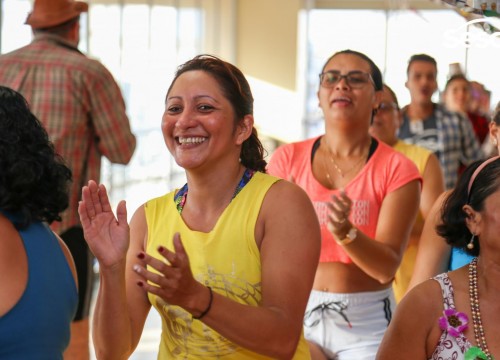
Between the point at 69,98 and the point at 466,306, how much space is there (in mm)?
2211

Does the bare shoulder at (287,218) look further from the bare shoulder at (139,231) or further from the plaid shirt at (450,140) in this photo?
the plaid shirt at (450,140)

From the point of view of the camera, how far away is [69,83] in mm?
4246

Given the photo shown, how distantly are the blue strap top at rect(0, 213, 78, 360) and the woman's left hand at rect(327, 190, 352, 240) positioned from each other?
1.00 meters

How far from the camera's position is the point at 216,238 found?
263 centimetres

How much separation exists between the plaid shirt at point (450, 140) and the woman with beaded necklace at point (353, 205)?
2340mm

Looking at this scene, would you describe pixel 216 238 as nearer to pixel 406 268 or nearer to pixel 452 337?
pixel 452 337

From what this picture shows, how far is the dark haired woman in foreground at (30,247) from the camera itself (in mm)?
2195

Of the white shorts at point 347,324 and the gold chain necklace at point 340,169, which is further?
the gold chain necklace at point 340,169

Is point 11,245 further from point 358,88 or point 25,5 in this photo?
point 25,5

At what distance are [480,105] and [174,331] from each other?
711 cm

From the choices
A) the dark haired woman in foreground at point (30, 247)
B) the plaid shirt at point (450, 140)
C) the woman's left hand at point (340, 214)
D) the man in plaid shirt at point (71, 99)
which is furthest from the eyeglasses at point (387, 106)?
the dark haired woman in foreground at point (30, 247)

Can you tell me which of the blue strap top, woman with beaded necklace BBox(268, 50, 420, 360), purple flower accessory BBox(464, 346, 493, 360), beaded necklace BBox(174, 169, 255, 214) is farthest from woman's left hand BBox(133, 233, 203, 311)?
woman with beaded necklace BBox(268, 50, 420, 360)

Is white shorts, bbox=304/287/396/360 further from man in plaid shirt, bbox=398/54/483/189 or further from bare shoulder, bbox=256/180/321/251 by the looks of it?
man in plaid shirt, bbox=398/54/483/189

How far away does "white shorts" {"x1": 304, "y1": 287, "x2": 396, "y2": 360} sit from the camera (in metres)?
3.57
